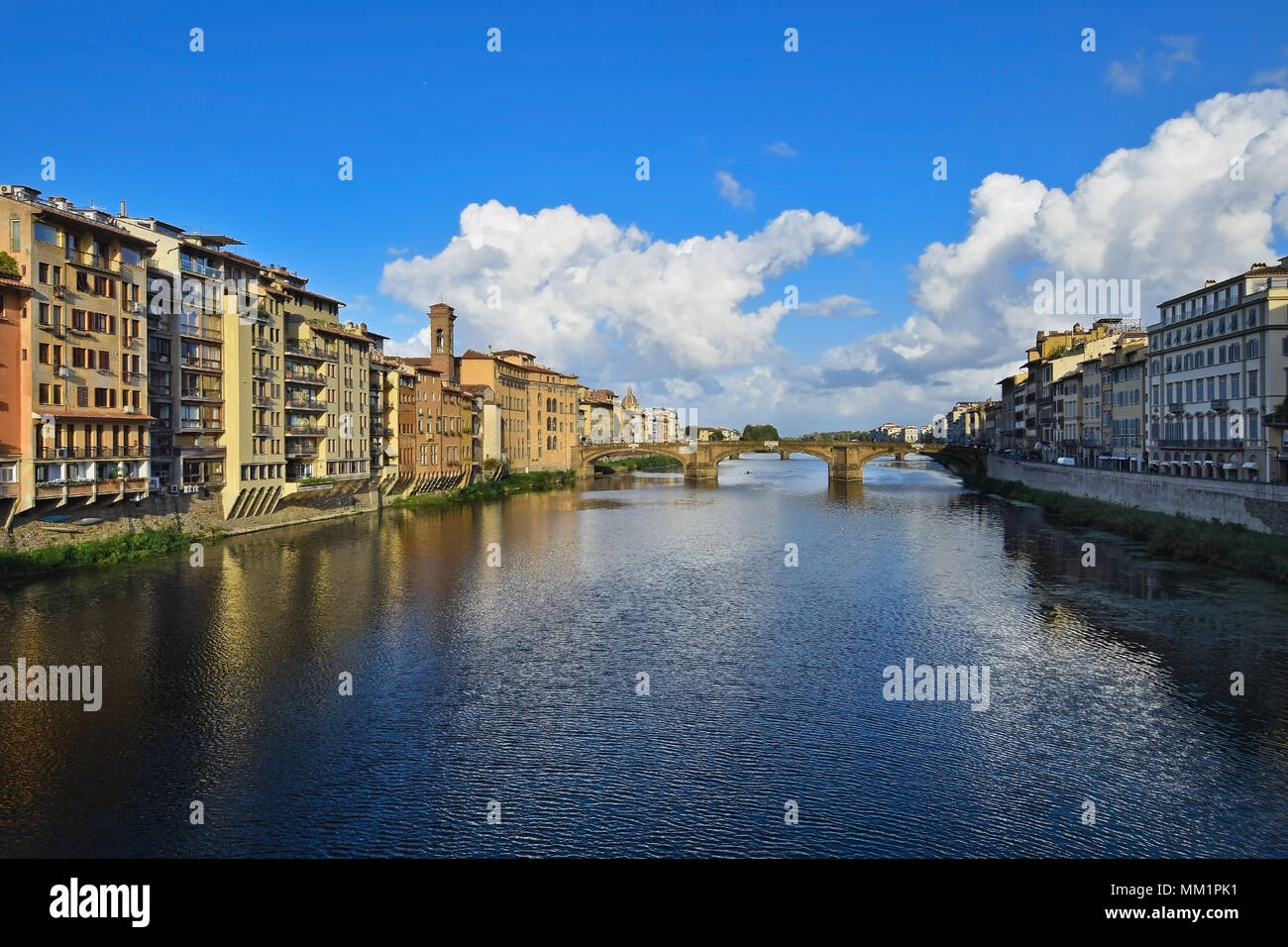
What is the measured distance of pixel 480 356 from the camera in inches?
3836

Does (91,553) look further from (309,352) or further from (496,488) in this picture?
(496,488)

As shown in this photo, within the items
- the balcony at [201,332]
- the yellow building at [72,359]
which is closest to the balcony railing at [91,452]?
the yellow building at [72,359]

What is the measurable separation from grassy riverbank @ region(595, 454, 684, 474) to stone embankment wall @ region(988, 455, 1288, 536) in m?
79.0

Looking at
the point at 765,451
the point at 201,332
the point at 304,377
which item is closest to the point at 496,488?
the point at 304,377

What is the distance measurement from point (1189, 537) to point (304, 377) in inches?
1937

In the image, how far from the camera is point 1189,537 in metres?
43.2

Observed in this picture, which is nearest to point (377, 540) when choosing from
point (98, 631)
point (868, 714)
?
point (98, 631)

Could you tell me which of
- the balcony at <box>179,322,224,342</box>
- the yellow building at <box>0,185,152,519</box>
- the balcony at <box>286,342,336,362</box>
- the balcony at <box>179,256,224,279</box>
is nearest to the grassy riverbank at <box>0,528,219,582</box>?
the yellow building at <box>0,185,152,519</box>

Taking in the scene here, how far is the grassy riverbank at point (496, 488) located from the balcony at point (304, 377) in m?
15.0

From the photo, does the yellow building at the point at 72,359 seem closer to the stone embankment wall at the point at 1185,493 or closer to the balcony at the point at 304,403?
the balcony at the point at 304,403

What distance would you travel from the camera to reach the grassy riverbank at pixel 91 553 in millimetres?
34781

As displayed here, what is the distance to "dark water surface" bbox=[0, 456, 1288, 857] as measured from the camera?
15.4m

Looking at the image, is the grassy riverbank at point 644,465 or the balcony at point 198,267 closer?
the balcony at point 198,267
